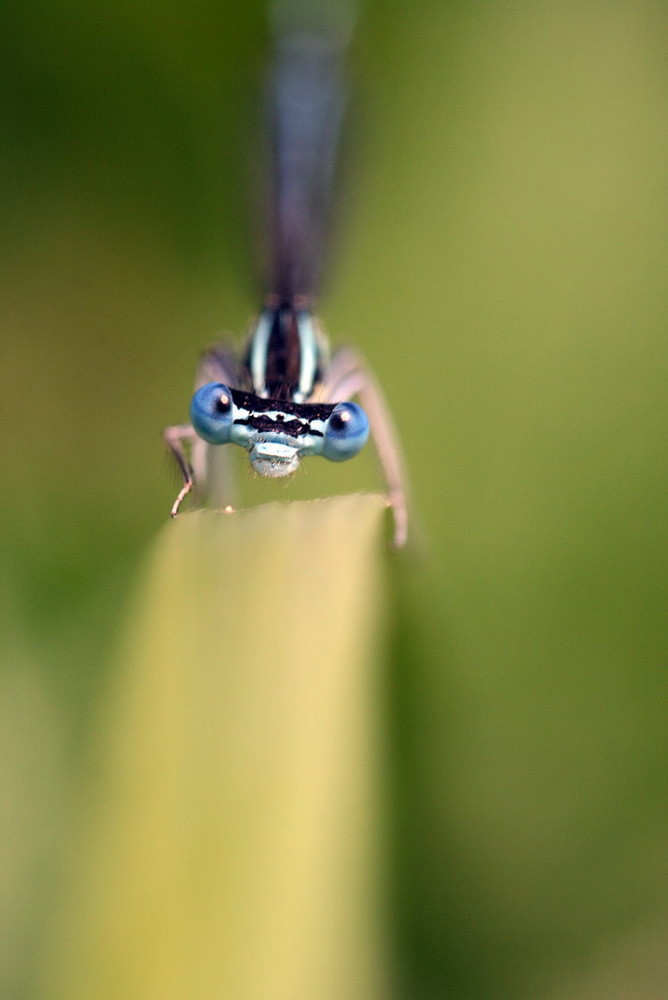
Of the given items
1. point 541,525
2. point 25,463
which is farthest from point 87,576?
point 541,525

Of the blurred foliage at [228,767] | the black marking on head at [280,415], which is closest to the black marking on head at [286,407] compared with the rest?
the black marking on head at [280,415]

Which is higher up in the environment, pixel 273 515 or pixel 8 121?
pixel 8 121

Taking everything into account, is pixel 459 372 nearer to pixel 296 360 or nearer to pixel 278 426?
pixel 278 426

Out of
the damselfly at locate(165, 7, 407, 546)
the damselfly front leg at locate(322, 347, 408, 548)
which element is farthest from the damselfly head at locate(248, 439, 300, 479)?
the damselfly front leg at locate(322, 347, 408, 548)

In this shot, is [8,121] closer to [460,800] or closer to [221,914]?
[460,800]

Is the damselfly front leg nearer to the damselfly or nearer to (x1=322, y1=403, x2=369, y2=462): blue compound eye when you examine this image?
the damselfly

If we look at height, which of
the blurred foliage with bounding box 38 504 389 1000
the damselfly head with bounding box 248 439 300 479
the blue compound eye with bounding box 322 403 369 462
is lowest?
the blurred foliage with bounding box 38 504 389 1000
